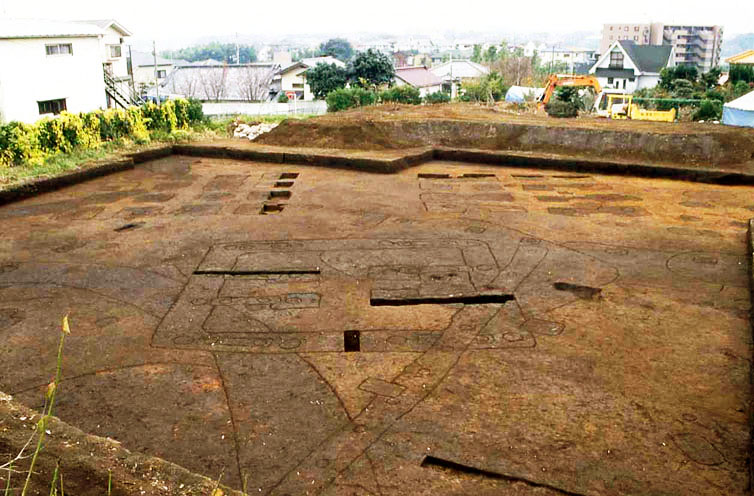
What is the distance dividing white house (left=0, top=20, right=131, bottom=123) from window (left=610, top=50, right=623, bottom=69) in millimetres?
38113

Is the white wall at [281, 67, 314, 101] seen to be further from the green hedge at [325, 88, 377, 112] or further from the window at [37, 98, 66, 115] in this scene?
the window at [37, 98, 66, 115]

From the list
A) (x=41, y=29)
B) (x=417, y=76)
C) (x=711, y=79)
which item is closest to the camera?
(x=41, y=29)

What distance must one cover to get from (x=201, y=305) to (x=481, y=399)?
107 inches

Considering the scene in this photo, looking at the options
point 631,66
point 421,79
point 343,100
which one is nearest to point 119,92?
point 343,100

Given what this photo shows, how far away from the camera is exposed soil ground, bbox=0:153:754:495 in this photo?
12.3 ft

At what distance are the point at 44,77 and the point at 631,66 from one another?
136 ft

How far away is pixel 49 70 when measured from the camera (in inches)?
823

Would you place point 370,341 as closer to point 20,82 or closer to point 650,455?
point 650,455

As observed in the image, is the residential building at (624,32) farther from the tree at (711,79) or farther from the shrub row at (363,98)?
the shrub row at (363,98)

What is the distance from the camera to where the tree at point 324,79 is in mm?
34750

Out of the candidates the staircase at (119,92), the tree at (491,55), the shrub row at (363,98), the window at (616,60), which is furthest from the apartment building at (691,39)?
the staircase at (119,92)

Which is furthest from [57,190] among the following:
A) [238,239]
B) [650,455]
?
[650,455]

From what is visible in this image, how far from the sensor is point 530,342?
5125mm

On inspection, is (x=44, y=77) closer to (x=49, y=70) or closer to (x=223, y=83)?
(x=49, y=70)
